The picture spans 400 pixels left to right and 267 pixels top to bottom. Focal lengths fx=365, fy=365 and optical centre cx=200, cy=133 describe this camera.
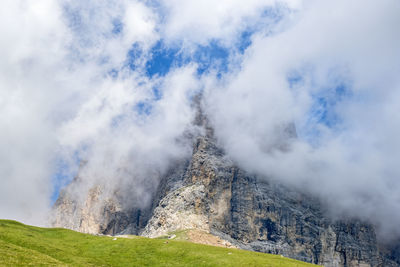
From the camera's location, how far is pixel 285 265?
74875mm

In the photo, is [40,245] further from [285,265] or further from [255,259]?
[285,265]

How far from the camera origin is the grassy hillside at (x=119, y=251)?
Answer: 69.9 metres

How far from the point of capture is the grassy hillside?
6994 cm

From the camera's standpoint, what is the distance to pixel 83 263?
65438 mm

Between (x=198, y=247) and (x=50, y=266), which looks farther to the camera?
(x=198, y=247)

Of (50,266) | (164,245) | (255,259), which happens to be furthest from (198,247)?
(50,266)

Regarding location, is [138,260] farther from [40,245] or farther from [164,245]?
[40,245]

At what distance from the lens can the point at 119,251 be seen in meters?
80.2

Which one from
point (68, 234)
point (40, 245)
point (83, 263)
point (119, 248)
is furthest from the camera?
point (68, 234)

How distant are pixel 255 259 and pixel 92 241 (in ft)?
125

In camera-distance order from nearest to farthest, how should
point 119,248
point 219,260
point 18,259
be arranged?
1. point 18,259
2. point 219,260
3. point 119,248

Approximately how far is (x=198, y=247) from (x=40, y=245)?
34872 millimetres

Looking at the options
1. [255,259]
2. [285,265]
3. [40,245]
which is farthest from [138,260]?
[285,265]

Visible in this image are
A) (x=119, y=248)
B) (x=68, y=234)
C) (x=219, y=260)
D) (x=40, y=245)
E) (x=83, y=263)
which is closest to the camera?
(x=83, y=263)
